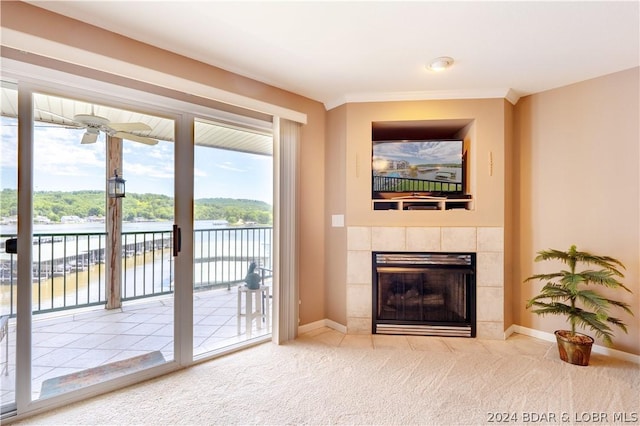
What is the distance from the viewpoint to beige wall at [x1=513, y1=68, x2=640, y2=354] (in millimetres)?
2287

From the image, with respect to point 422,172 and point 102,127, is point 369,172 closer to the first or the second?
point 422,172

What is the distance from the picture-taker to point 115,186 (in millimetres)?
2111

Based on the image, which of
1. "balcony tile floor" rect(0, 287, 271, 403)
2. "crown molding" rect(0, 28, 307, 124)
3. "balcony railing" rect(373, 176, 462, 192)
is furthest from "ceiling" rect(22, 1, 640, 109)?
"balcony tile floor" rect(0, 287, 271, 403)

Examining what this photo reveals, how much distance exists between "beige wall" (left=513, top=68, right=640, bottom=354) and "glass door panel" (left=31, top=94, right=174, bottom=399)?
3249 millimetres

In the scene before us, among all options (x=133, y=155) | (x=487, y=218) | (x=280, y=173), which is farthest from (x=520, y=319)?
(x=133, y=155)

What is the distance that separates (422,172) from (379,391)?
1965 millimetres

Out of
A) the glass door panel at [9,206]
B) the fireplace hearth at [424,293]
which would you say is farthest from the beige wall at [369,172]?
the glass door panel at [9,206]

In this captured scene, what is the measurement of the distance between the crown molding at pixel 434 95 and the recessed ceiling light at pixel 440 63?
485 millimetres

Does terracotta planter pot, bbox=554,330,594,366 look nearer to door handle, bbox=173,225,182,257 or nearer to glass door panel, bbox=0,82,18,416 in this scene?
door handle, bbox=173,225,182,257

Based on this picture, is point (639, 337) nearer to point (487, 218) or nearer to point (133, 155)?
point (487, 218)

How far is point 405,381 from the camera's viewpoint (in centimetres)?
201

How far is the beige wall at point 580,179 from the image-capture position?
2287 millimetres

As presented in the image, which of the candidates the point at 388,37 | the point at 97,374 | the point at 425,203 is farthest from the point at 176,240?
the point at 425,203

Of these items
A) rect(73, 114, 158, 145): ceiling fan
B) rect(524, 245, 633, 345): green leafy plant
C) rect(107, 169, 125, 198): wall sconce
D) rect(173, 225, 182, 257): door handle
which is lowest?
rect(524, 245, 633, 345): green leafy plant
